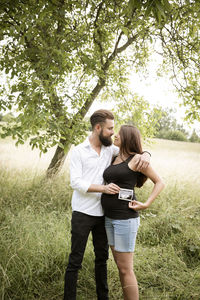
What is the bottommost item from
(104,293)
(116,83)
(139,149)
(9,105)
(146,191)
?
(104,293)

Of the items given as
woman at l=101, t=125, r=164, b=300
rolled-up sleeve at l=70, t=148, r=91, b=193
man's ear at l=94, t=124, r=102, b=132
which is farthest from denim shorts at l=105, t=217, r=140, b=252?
man's ear at l=94, t=124, r=102, b=132

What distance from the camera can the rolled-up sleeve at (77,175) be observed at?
2426mm

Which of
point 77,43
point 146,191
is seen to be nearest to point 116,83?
point 77,43

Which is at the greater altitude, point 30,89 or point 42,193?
point 30,89

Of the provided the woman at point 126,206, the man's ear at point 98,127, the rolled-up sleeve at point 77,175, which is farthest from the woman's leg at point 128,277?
the man's ear at point 98,127

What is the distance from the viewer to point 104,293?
9.12 ft

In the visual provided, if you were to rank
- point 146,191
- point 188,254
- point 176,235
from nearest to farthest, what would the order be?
point 188,254, point 176,235, point 146,191

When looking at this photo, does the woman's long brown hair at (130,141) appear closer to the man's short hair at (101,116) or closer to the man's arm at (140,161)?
the man's arm at (140,161)

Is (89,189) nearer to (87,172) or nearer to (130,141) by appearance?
(87,172)

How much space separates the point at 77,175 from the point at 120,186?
0.46 m

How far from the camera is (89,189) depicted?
2.42 metres

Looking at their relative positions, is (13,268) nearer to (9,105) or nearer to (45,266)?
(45,266)

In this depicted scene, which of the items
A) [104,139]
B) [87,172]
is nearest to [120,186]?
[87,172]

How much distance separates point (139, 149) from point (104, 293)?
1732mm
